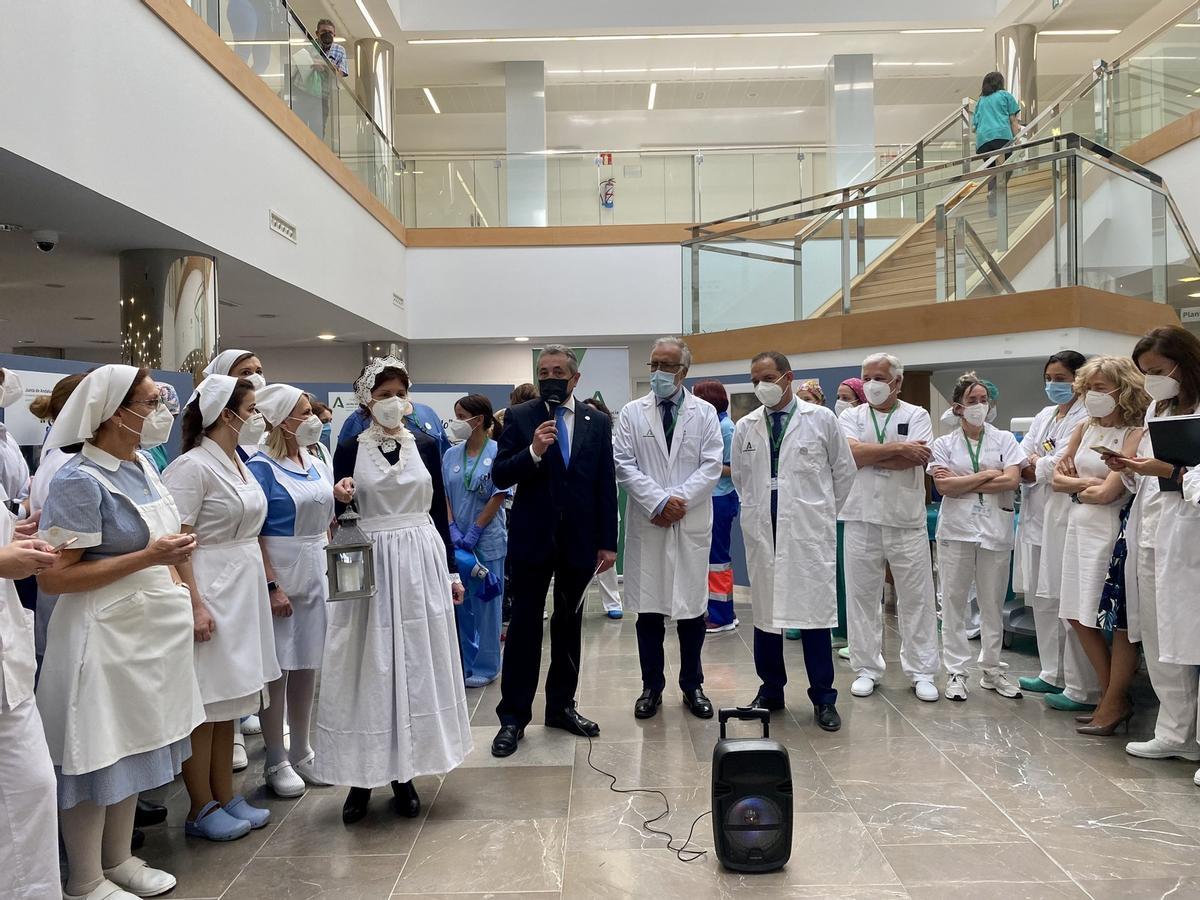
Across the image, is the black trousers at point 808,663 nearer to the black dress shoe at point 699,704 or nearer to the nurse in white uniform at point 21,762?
the black dress shoe at point 699,704

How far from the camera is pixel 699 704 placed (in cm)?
456

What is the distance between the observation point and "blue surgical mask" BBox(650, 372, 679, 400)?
4535 mm

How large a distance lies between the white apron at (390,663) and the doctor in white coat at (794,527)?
6.04 feet

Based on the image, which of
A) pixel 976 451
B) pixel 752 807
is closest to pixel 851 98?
pixel 976 451

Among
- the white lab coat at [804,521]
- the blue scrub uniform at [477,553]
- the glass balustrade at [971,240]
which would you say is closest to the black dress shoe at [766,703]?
the white lab coat at [804,521]

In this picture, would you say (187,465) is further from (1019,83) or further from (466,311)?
(1019,83)

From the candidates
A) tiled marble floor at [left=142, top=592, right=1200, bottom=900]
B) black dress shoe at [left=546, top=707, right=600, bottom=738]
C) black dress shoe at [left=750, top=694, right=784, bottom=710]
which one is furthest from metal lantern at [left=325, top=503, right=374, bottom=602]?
black dress shoe at [left=750, top=694, right=784, bottom=710]

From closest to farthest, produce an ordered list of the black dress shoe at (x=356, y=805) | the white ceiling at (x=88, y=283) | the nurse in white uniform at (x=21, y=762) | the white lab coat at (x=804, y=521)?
1. the nurse in white uniform at (x=21, y=762)
2. the black dress shoe at (x=356, y=805)
3. the white lab coat at (x=804, y=521)
4. the white ceiling at (x=88, y=283)

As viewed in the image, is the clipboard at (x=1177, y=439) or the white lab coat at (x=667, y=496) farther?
the white lab coat at (x=667, y=496)

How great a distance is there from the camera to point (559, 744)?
421cm

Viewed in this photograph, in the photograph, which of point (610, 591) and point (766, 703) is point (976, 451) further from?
point (610, 591)

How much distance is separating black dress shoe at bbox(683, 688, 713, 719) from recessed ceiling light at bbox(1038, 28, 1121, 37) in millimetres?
15468

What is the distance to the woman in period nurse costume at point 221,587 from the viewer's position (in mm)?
3148

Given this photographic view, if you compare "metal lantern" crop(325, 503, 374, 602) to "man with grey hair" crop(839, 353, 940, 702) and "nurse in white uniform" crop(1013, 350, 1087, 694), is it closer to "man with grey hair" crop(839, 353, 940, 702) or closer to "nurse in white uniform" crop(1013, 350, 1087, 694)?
"man with grey hair" crop(839, 353, 940, 702)
